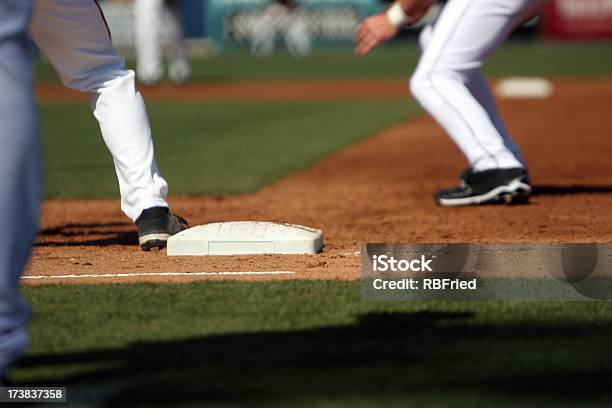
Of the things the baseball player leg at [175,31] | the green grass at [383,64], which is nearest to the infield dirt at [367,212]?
the baseball player leg at [175,31]

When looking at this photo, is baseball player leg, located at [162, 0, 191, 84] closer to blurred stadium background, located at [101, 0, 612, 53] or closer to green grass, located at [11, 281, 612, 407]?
blurred stadium background, located at [101, 0, 612, 53]

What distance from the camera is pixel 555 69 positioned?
20312mm

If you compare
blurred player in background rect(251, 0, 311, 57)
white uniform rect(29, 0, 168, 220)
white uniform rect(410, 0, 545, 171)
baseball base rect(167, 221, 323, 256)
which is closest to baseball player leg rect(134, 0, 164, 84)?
white uniform rect(410, 0, 545, 171)

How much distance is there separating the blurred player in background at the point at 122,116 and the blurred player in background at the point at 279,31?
25576 millimetres

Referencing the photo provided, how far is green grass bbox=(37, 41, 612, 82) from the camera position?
65.8ft

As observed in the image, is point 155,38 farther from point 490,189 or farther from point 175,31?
point 490,189

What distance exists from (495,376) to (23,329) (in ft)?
3.48

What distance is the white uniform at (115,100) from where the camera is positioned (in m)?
4.32

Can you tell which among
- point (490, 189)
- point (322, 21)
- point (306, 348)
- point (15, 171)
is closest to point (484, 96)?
point (490, 189)

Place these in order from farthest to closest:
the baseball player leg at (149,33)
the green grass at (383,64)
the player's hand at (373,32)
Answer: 1. the green grass at (383,64)
2. the baseball player leg at (149,33)
3. the player's hand at (373,32)

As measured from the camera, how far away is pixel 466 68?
5.60 m

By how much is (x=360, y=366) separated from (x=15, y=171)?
0.90 metres

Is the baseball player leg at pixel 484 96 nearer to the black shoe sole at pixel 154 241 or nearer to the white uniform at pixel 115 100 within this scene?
the white uniform at pixel 115 100

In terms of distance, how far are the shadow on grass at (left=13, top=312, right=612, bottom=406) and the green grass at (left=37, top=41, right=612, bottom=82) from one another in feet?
53.1
